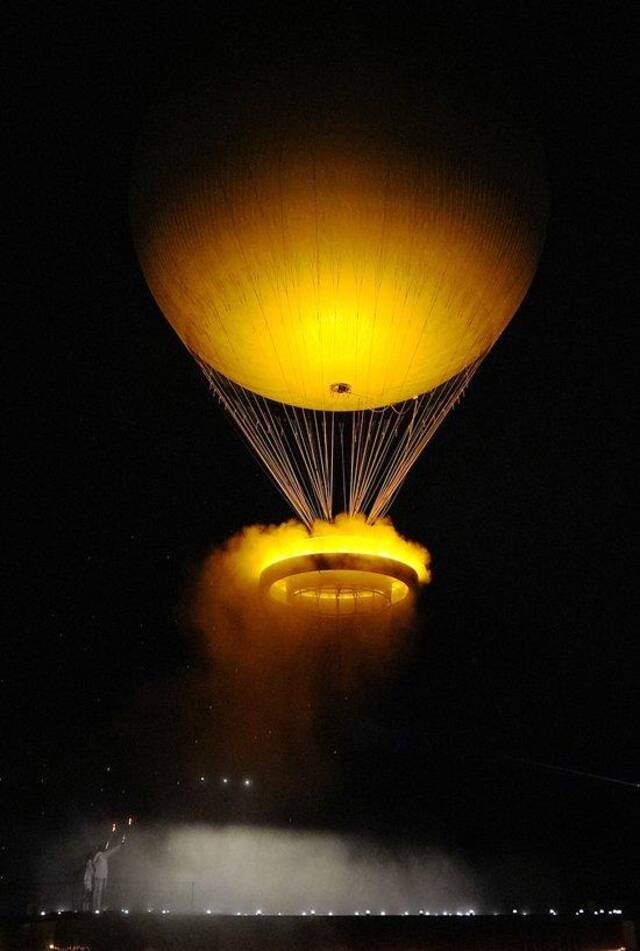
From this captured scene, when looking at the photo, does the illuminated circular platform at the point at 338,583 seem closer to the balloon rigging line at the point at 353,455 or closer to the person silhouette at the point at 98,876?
the balloon rigging line at the point at 353,455

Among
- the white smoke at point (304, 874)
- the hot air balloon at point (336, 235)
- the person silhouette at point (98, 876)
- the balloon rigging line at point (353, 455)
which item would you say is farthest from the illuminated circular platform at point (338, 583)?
the white smoke at point (304, 874)

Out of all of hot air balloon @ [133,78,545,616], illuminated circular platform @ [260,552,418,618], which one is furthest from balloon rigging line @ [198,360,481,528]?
hot air balloon @ [133,78,545,616]

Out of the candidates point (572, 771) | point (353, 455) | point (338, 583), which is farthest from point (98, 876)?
point (572, 771)

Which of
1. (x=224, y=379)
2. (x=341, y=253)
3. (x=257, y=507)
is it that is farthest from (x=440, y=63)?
(x=257, y=507)

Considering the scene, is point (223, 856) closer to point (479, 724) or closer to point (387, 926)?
point (479, 724)

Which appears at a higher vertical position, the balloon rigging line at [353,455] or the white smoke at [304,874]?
the balloon rigging line at [353,455]

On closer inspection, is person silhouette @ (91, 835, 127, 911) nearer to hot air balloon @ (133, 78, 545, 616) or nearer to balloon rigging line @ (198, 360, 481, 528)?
balloon rigging line @ (198, 360, 481, 528)
